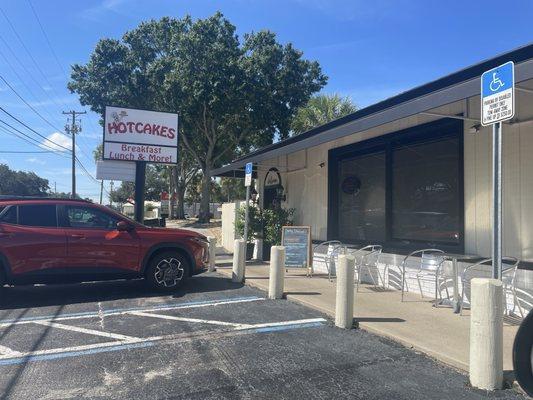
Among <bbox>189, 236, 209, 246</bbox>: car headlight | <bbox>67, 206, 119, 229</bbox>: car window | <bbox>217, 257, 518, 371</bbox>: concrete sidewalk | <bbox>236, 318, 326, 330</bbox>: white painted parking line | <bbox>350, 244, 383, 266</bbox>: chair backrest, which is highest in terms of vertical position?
<bbox>67, 206, 119, 229</bbox>: car window

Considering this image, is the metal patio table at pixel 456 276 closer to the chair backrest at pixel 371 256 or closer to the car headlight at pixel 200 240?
the chair backrest at pixel 371 256

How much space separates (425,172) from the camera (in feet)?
29.8

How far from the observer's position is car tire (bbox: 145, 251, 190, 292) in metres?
8.62

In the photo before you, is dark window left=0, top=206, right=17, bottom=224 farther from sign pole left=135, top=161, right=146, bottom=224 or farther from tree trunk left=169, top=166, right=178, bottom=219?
tree trunk left=169, top=166, right=178, bottom=219

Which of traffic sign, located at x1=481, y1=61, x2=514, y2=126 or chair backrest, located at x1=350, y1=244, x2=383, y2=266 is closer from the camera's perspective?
traffic sign, located at x1=481, y1=61, x2=514, y2=126

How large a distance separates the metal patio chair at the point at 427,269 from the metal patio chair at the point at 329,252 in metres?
1.89

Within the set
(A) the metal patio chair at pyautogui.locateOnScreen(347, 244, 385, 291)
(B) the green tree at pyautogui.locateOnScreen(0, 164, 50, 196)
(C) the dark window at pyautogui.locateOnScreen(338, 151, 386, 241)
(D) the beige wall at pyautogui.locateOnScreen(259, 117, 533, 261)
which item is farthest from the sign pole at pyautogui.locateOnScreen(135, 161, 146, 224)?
(B) the green tree at pyautogui.locateOnScreen(0, 164, 50, 196)

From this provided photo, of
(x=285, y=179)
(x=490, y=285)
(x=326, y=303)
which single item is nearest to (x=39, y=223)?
(x=326, y=303)

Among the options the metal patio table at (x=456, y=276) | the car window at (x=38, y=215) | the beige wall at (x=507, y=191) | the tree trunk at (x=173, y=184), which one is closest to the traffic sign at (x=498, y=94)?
the beige wall at (x=507, y=191)

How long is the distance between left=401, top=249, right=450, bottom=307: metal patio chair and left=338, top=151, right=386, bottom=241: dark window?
1770mm

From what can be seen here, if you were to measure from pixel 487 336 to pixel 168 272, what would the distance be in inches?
235

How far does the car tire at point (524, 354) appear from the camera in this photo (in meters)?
3.60

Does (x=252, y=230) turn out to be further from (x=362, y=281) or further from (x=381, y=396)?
(x=381, y=396)

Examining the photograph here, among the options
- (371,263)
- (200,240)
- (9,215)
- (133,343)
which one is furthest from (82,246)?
(371,263)
